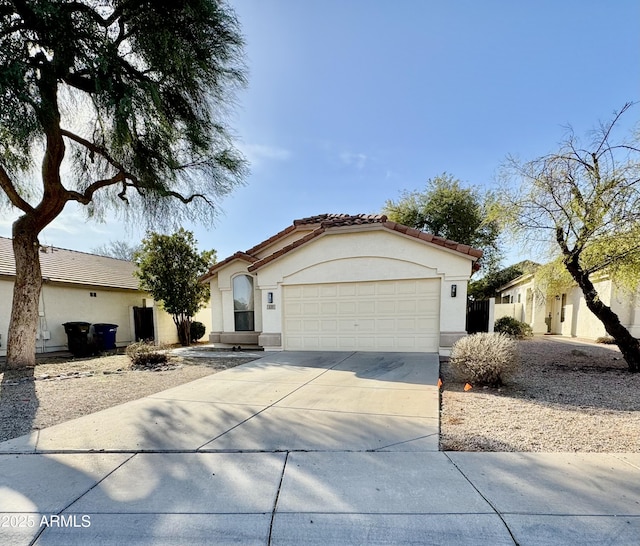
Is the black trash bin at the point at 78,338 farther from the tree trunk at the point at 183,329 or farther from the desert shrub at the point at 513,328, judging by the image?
the desert shrub at the point at 513,328

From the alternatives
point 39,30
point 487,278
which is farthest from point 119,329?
point 487,278

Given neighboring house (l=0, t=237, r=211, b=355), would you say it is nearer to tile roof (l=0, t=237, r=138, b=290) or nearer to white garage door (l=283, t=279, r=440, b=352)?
tile roof (l=0, t=237, r=138, b=290)

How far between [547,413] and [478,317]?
744 cm

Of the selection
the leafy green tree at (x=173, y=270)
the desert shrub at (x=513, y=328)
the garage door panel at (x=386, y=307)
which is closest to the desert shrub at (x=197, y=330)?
the leafy green tree at (x=173, y=270)

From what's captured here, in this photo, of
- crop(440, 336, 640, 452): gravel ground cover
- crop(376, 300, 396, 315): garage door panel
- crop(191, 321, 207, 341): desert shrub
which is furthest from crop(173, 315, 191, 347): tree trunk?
crop(440, 336, 640, 452): gravel ground cover

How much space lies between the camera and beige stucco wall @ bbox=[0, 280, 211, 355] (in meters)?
12.1

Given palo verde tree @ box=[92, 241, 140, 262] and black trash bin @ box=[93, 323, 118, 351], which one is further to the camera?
palo verde tree @ box=[92, 241, 140, 262]

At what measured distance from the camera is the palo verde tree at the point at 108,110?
7.32 meters

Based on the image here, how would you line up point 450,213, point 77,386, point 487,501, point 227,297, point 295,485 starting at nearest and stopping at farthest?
1. point 487,501
2. point 295,485
3. point 77,386
4. point 227,297
5. point 450,213

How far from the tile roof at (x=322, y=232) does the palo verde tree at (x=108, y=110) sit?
7.42 feet

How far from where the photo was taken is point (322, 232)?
10.4 meters

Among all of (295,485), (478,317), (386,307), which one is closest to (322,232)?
(386,307)

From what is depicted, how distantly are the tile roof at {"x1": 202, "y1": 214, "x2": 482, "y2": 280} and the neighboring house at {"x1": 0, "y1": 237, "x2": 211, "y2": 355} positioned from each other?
6.23 m

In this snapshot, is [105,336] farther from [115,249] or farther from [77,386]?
[115,249]
